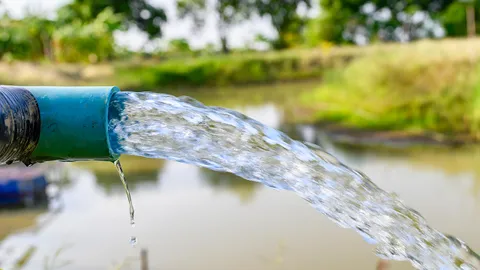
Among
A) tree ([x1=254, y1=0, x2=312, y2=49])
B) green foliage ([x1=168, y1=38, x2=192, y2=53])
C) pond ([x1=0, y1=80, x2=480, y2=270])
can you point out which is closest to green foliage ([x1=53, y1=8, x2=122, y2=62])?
green foliage ([x1=168, y1=38, x2=192, y2=53])

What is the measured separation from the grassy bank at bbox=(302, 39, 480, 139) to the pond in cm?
112

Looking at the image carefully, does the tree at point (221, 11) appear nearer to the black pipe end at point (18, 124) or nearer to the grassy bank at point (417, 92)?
the grassy bank at point (417, 92)

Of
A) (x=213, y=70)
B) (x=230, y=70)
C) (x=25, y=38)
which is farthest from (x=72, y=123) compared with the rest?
(x=230, y=70)

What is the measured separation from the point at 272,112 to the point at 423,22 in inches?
783

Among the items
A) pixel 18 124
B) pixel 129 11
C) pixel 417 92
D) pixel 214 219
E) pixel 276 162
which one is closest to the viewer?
pixel 18 124

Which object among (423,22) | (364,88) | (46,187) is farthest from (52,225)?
(423,22)

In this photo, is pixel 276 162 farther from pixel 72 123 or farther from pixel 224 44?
pixel 224 44

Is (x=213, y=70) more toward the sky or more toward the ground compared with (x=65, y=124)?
more toward the ground

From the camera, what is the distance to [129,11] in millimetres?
26672

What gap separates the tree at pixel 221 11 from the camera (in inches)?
1105

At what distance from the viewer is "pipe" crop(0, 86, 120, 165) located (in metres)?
0.89

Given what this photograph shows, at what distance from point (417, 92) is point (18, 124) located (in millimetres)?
9283

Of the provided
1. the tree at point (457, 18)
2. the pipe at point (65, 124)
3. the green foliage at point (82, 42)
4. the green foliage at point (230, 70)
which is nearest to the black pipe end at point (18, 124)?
the pipe at point (65, 124)

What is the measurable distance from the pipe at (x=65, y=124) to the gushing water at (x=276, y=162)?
0.06m
